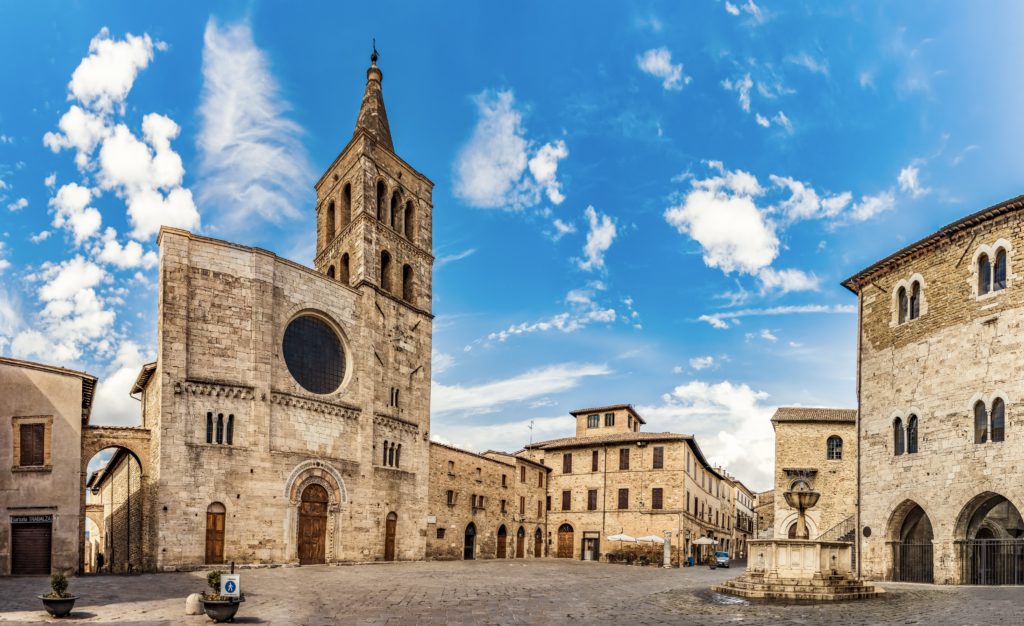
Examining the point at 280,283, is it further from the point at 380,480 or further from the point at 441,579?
the point at 441,579

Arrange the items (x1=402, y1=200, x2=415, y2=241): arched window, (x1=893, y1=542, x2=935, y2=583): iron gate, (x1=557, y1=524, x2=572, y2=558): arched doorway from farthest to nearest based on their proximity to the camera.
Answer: (x1=557, y1=524, x2=572, y2=558): arched doorway < (x1=402, y1=200, x2=415, y2=241): arched window < (x1=893, y1=542, x2=935, y2=583): iron gate

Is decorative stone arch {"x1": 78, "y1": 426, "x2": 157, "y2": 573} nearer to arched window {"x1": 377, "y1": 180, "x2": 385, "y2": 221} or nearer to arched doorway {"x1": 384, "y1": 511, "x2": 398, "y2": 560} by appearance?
arched doorway {"x1": 384, "y1": 511, "x2": 398, "y2": 560}

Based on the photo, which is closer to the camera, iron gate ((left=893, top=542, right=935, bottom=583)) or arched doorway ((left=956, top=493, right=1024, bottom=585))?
arched doorway ((left=956, top=493, right=1024, bottom=585))

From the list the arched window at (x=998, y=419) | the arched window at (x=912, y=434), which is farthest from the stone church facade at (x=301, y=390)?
the arched window at (x=998, y=419)

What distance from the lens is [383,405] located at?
35156 mm

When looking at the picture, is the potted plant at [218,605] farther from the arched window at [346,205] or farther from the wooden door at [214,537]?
the arched window at [346,205]

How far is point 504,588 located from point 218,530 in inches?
521

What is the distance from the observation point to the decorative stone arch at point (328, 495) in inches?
1159

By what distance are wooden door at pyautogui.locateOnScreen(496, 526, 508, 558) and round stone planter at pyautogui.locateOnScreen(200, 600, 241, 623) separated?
32.7 m

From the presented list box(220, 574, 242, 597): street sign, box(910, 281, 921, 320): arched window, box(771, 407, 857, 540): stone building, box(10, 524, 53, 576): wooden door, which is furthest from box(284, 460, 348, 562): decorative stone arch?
box(910, 281, 921, 320): arched window

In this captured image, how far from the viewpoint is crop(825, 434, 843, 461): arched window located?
3725 centimetres

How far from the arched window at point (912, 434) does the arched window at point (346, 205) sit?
2844 cm

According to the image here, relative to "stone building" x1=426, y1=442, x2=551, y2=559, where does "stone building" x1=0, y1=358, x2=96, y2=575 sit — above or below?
above

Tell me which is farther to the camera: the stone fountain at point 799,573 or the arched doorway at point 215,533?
the arched doorway at point 215,533
